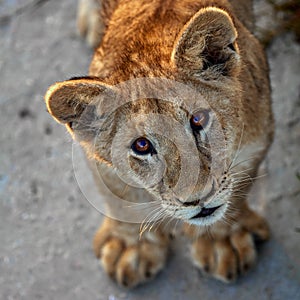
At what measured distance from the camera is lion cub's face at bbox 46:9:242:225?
124 inches

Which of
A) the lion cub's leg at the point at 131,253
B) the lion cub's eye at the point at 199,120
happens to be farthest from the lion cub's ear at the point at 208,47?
the lion cub's leg at the point at 131,253

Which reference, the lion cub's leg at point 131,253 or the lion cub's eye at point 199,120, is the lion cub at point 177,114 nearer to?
the lion cub's eye at point 199,120

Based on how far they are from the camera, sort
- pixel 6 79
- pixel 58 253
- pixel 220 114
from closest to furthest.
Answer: pixel 220 114
pixel 58 253
pixel 6 79

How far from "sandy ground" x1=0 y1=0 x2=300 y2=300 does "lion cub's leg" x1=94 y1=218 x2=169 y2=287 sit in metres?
0.07

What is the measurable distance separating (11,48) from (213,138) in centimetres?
246

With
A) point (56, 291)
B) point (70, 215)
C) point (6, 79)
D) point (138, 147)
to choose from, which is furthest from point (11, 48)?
point (138, 147)

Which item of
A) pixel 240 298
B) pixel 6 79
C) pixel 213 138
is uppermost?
pixel 213 138

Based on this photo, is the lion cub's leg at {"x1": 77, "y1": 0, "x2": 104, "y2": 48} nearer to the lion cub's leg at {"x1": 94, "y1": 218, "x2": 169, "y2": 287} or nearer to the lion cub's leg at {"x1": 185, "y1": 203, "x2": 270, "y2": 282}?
the lion cub's leg at {"x1": 94, "y1": 218, "x2": 169, "y2": 287}

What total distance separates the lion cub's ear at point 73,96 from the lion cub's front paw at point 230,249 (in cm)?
113

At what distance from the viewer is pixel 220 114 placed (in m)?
3.30

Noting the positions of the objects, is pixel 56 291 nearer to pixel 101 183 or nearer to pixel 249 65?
pixel 101 183

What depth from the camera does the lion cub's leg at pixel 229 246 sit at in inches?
158

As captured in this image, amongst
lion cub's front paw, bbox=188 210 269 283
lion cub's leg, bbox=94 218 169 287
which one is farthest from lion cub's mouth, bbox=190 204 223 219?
lion cub's leg, bbox=94 218 169 287

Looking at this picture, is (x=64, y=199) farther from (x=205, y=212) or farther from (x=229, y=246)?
(x=205, y=212)
